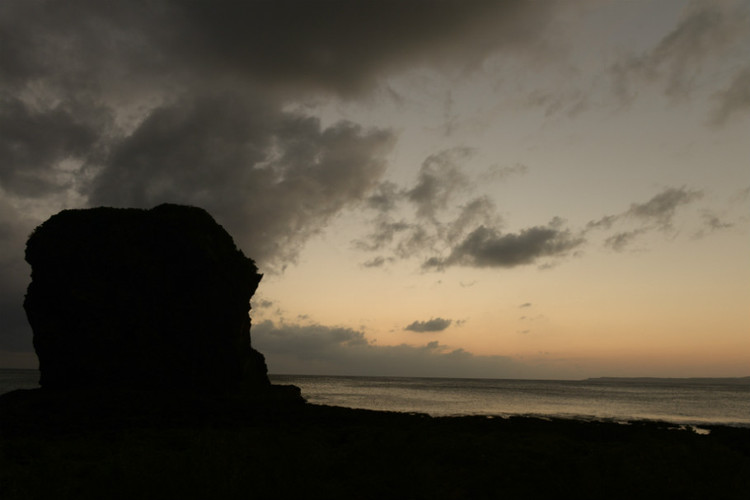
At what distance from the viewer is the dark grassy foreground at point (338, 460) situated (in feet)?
44.9

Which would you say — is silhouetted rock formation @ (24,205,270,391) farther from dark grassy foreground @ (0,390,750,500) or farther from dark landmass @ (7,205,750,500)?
dark grassy foreground @ (0,390,750,500)

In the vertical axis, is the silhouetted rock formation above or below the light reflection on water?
above

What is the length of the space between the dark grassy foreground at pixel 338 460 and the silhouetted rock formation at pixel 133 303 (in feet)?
46.4

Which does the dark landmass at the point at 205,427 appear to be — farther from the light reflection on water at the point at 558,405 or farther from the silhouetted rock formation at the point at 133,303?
the light reflection on water at the point at 558,405

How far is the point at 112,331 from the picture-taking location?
1800 inches

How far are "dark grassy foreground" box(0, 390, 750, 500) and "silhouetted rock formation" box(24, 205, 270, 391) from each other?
14.2m

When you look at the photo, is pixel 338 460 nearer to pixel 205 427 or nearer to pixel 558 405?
pixel 205 427

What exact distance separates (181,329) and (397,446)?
33204mm

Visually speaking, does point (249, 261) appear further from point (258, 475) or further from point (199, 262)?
point (258, 475)

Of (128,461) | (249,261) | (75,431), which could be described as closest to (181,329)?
(249,261)

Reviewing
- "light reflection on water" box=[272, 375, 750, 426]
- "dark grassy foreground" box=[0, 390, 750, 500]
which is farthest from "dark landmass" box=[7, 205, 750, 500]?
"light reflection on water" box=[272, 375, 750, 426]

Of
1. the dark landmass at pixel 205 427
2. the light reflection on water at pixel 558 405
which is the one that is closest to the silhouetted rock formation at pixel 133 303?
the dark landmass at pixel 205 427

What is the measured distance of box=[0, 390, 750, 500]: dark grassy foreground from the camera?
1368cm

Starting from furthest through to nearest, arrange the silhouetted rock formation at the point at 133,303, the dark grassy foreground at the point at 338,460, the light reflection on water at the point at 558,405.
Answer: the light reflection on water at the point at 558,405
the silhouetted rock formation at the point at 133,303
the dark grassy foreground at the point at 338,460
